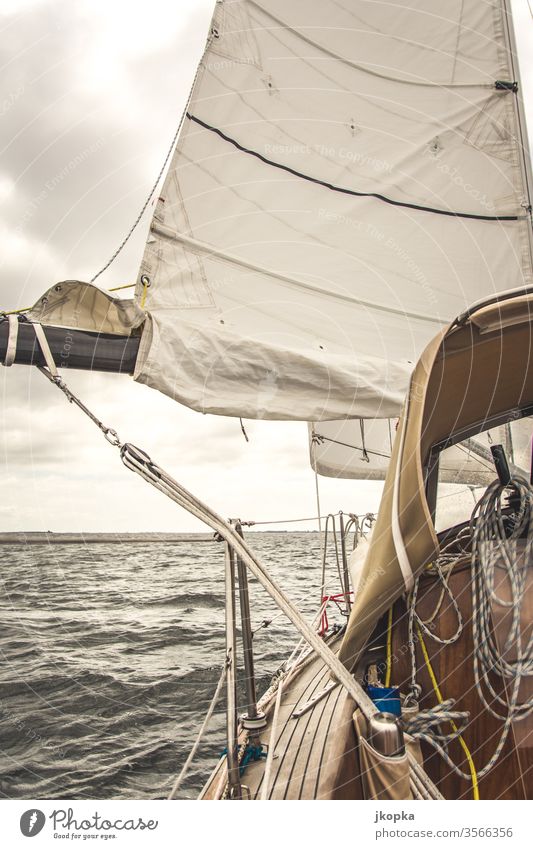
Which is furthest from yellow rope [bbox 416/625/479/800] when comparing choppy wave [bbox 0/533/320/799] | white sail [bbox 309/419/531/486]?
white sail [bbox 309/419/531/486]

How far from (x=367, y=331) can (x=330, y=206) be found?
107 cm

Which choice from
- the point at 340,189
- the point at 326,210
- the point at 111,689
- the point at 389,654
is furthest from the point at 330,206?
the point at 111,689

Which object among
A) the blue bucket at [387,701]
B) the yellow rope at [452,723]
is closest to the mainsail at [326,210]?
the yellow rope at [452,723]

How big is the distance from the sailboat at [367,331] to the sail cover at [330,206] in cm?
2

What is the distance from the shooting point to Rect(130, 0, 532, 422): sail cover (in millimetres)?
3125

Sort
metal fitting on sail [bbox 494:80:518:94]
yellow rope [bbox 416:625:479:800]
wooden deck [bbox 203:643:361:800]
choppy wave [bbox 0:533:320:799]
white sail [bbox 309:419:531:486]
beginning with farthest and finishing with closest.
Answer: white sail [bbox 309:419:531:486], metal fitting on sail [bbox 494:80:518:94], choppy wave [bbox 0:533:320:799], wooden deck [bbox 203:643:361:800], yellow rope [bbox 416:625:479:800]

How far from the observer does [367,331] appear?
394 centimetres

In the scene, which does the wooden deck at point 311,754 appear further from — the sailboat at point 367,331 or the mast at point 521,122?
the mast at point 521,122

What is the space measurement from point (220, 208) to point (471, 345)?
2.24 metres

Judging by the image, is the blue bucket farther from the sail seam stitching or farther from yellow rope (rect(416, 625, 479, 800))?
the sail seam stitching

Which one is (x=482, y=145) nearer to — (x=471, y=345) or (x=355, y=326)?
(x=355, y=326)
